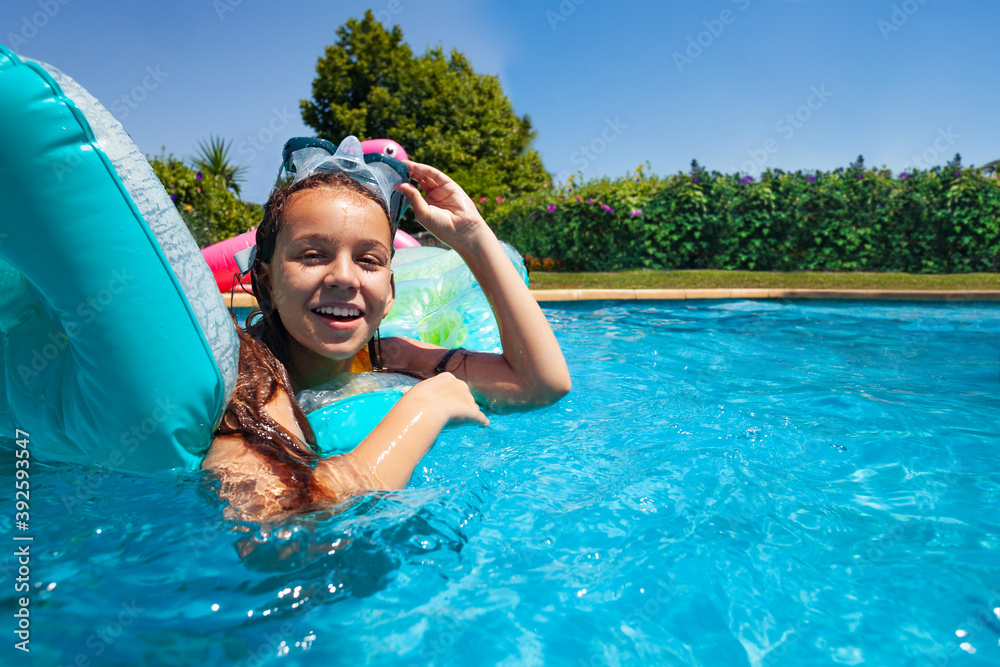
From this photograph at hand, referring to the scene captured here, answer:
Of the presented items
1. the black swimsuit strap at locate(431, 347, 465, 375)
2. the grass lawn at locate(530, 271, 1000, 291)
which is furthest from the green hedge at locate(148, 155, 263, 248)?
the black swimsuit strap at locate(431, 347, 465, 375)

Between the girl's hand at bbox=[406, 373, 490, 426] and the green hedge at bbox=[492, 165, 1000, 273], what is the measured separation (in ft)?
38.7

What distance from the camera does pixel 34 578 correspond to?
5.30 feet

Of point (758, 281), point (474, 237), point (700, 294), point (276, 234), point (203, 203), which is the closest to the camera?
point (276, 234)

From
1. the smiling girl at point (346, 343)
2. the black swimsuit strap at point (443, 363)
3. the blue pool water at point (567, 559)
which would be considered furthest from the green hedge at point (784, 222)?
the smiling girl at point (346, 343)

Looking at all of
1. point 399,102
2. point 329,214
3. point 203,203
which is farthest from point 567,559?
point 399,102

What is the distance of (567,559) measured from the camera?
182cm

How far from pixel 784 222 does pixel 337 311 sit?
12926 millimetres

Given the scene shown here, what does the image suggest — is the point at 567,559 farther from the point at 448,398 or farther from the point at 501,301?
the point at 501,301

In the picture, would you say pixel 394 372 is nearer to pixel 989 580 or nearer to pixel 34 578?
pixel 34 578

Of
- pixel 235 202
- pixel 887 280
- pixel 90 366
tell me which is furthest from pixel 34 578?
pixel 235 202

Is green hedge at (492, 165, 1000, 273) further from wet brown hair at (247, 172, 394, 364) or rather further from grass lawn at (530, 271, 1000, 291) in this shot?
wet brown hair at (247, 172, 394, 364)

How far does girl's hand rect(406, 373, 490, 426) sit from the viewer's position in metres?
2.12

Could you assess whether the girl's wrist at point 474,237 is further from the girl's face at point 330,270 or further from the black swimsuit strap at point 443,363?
the black swimsuit strap at point 443,363

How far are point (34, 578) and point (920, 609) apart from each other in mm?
2282
